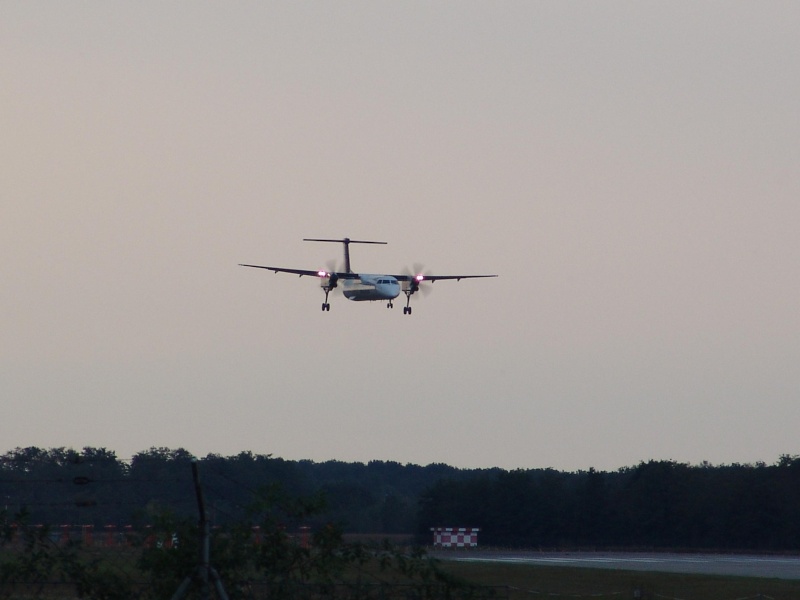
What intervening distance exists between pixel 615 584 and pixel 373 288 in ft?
85.7

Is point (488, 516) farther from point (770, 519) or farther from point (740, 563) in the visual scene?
point (740, 563)

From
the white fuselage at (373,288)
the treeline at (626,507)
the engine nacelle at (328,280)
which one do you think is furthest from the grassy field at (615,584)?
the treeline at (626,507)

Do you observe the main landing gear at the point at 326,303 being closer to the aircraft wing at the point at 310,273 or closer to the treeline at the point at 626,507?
the aircraft wing at the point at 310,273

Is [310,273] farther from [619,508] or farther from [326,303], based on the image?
[619,508]

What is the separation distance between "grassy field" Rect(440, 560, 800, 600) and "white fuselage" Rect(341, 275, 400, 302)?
18118mm

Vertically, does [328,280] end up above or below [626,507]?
above

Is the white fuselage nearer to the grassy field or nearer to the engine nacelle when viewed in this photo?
the engine nacelle

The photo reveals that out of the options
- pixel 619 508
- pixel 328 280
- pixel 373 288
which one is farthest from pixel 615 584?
pixel 619 508

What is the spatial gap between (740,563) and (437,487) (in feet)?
117

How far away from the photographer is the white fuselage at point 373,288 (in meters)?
65.0

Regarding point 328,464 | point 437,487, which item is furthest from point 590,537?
point 328,464

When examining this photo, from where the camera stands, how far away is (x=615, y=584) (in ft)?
142

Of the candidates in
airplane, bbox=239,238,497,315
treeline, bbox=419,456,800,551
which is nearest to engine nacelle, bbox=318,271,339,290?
airplane, bbox=239,238,497,315

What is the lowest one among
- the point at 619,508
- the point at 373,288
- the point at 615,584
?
the point at 615,584
